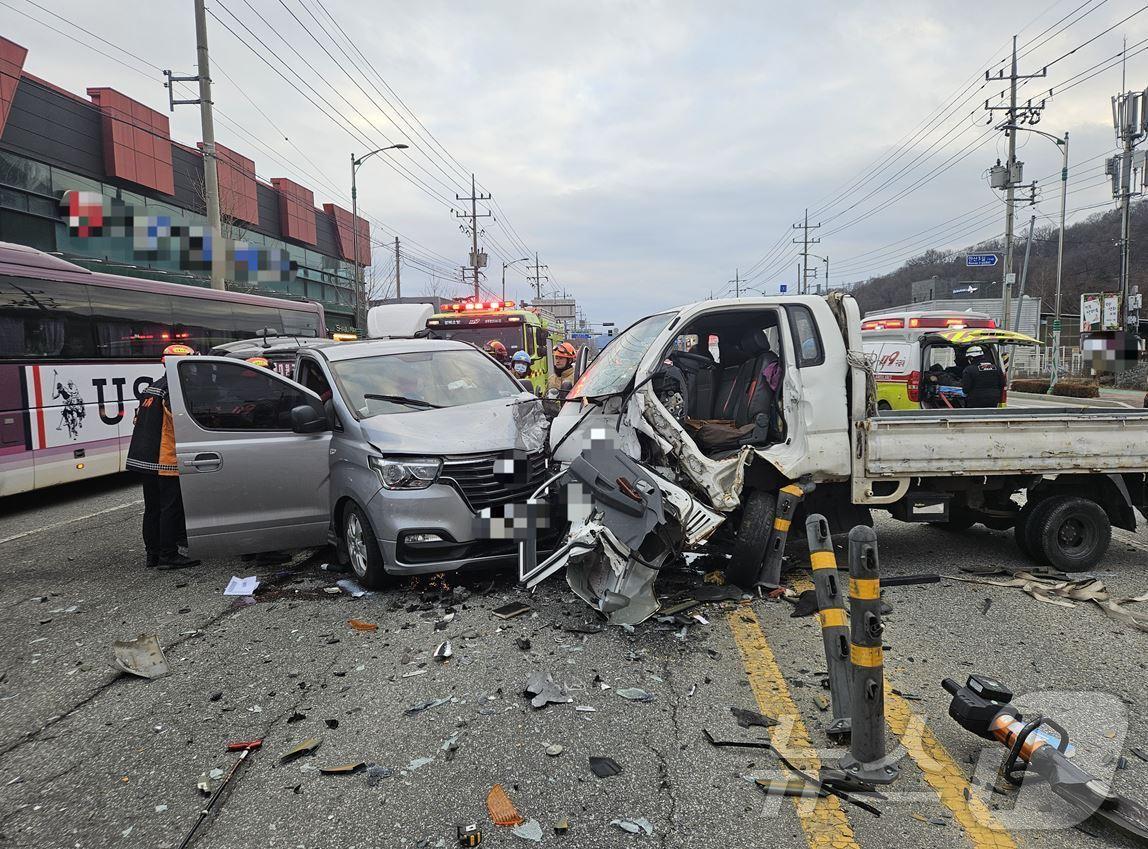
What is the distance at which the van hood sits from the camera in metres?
5.16

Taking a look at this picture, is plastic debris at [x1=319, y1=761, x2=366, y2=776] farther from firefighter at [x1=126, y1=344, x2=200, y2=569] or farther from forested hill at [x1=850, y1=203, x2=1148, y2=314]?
forested hill at [x1=850, y1=203, x2=1148, y2=314]

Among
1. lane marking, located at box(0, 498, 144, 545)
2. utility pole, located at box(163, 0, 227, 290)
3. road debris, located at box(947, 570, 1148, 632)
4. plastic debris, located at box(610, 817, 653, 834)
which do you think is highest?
utility pole, located at box(163, 0, 227, 290)

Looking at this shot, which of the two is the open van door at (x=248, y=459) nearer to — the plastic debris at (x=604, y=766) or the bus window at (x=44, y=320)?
the plastic debris at (x=604, y=766)

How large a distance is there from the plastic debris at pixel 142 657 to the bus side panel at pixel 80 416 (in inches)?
257

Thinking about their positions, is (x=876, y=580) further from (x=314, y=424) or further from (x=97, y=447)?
(x=97, y=447)

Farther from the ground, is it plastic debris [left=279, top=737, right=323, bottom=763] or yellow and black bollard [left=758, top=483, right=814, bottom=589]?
yellow and black bollard [left=758, top=483, right=814, bottom=589]

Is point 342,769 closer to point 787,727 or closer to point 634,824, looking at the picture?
point 634,824

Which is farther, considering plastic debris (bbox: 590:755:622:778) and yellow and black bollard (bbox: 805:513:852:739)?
yellow and black bollard (bbox: 805:513:852:739)

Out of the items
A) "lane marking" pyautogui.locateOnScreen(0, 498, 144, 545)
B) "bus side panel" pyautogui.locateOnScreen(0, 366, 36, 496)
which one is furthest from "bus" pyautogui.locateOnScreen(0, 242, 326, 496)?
"lane marking" pyautogui.locateOnScreen(0, 498, 144, 545)

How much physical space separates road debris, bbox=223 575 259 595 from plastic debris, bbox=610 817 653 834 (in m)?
3.95

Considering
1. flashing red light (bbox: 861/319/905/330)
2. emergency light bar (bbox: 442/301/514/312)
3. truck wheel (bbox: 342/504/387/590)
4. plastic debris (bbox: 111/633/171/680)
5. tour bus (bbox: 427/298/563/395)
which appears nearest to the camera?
plastic debris (bbox: 111/633/171/680)

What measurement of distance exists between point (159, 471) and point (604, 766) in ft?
16.3

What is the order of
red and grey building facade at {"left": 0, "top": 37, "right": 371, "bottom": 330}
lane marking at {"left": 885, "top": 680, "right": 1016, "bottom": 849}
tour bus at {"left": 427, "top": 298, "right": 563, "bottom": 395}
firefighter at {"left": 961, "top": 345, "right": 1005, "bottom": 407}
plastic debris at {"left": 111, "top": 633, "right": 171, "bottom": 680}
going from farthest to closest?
red and grey building facade at {"left": 0, "top": 37, "right": 371, "bottom": 330}, tour bus at {"left": 427, "top": 298, "right": 563, "bottom": 395}, firefighter at {"left": 961, "top": 345, "right": 1005, "bottom": 407}, plastic debris at {"left": 111, "top": 633, "right": 171, "bottom": 680}, lane marking at {"left": 885, "top": 680, "right": 1016, "bottom": 849}

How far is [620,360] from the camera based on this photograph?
5.88 metres
